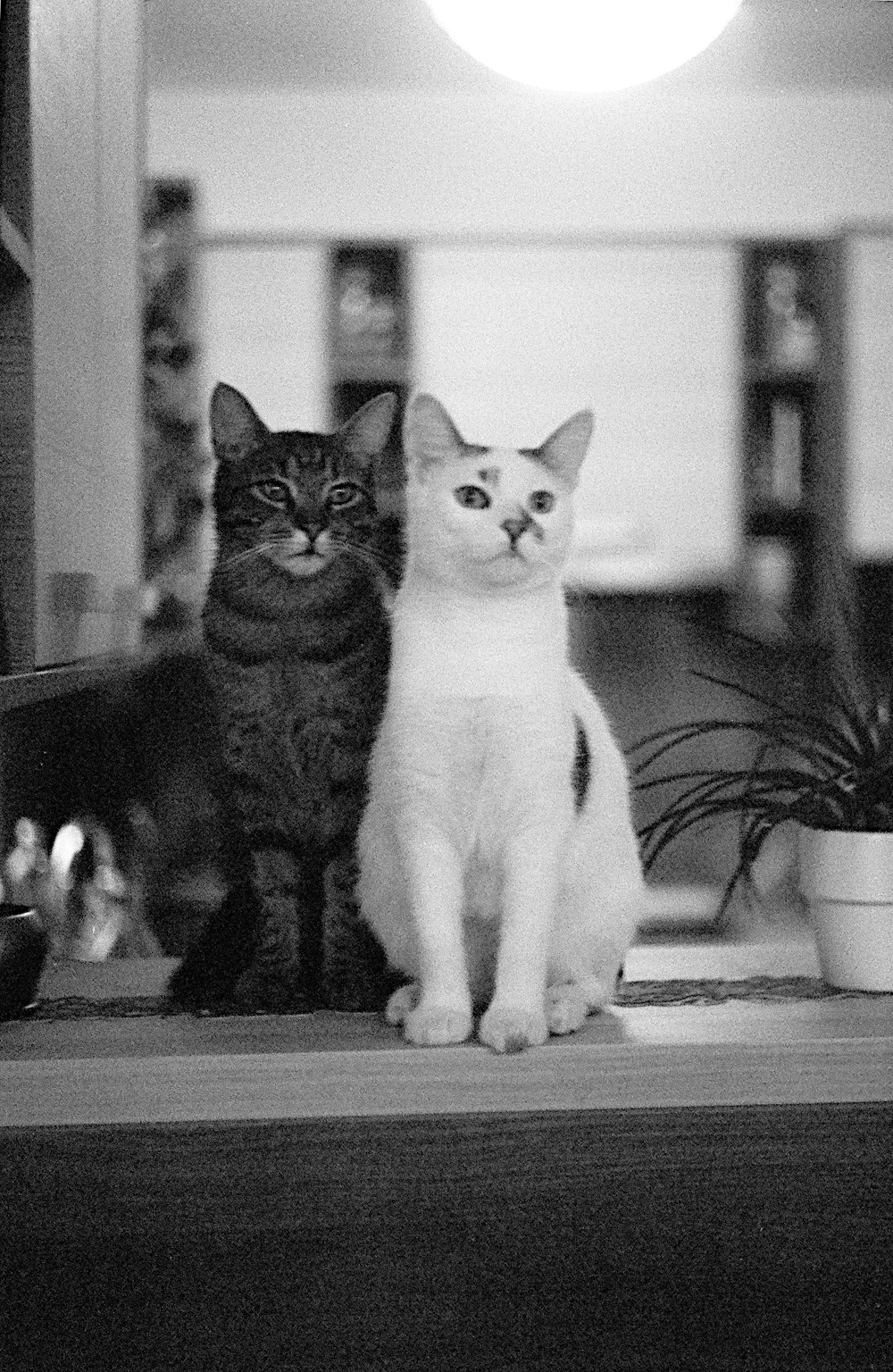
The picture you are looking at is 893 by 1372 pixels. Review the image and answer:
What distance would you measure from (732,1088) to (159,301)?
291 centimetres

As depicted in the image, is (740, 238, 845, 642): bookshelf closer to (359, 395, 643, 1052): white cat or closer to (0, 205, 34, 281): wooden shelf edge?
(359, 395, 643, 1052): white cat

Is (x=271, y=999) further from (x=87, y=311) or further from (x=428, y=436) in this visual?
(x=87, y=311)

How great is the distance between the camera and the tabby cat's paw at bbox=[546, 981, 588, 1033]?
0.99 meters

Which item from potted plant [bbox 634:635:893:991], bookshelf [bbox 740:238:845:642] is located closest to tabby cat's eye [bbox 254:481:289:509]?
potted plant [bbox 634:635:893:991]

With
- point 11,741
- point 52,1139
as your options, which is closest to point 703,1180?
point 52,1139

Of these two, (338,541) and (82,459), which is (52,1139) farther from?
(82,459)

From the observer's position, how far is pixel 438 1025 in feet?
3.11

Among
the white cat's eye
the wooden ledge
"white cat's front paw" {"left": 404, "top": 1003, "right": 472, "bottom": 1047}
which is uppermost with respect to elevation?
the white cat's eye

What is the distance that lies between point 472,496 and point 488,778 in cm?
20

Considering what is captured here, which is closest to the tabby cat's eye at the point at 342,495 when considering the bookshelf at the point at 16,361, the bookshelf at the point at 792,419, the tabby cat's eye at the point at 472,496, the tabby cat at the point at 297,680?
the tabby cat at the point at 297,680

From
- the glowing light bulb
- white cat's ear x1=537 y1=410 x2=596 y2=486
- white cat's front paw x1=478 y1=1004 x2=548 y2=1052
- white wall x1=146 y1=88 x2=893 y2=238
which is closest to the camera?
white cat's front paw x1=478 y1=1004 x2=548 y2=1052

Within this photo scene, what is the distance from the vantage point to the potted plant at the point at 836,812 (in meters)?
1.06

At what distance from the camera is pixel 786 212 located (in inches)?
156

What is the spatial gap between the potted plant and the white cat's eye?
0.18 meters
